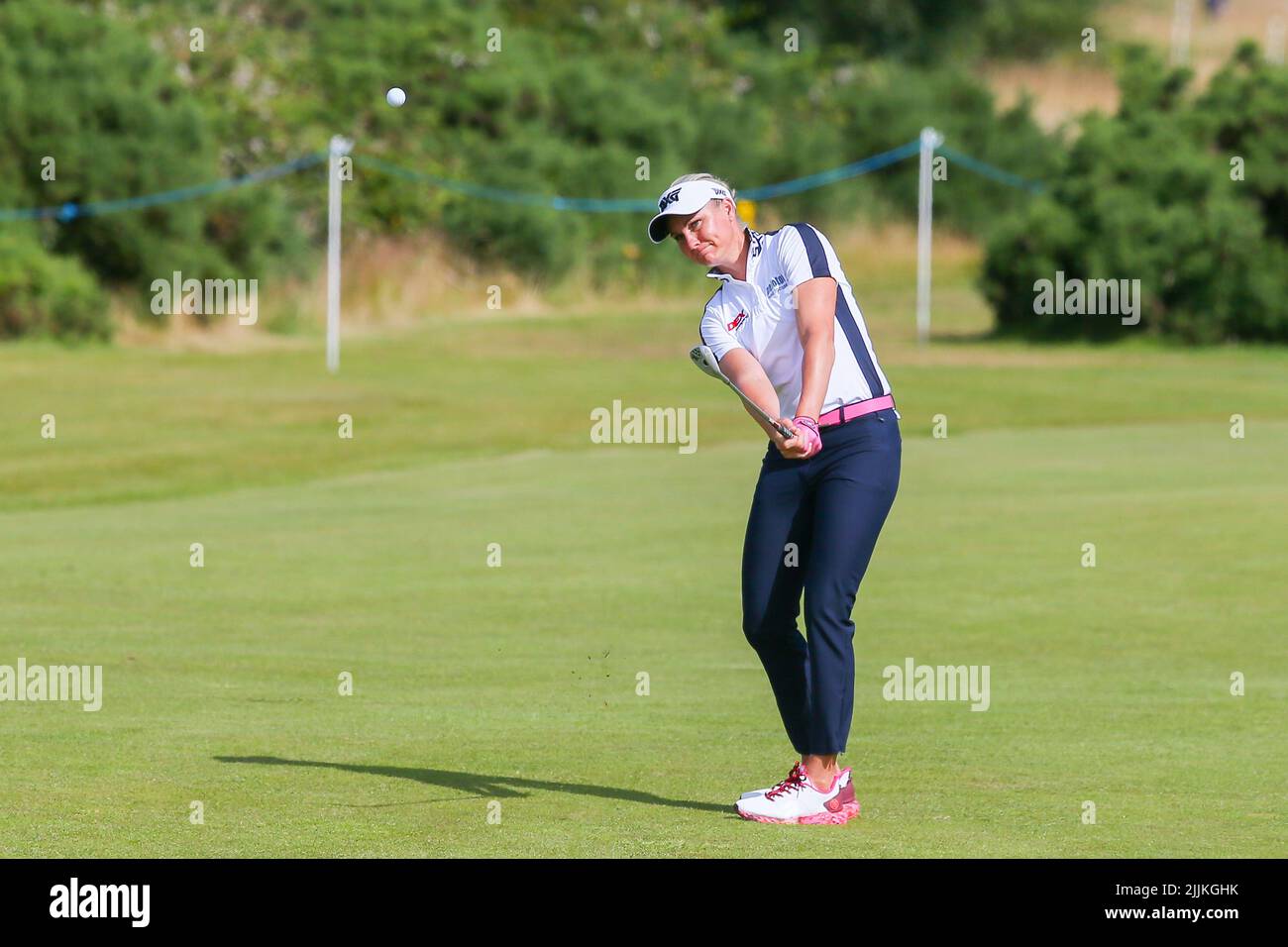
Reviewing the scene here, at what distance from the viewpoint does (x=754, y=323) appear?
736 centimetres

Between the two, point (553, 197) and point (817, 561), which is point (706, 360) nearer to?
point (817, 561)

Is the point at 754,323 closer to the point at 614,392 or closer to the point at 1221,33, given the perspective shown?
the point at 614,392

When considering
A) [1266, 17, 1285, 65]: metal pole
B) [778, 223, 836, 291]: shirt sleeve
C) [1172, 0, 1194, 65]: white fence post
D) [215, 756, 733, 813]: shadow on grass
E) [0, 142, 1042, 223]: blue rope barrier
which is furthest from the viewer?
[1266, 17, 1285, 65]: metal pole

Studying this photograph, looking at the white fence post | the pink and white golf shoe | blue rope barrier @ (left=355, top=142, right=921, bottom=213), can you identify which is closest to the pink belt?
the pink and white golf shoe

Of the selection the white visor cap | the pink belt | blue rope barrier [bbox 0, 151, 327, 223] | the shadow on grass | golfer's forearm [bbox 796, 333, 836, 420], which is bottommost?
the shadow on grass

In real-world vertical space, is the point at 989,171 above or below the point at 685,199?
above

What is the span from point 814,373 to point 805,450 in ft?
0.80

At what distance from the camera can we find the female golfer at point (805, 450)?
724cm

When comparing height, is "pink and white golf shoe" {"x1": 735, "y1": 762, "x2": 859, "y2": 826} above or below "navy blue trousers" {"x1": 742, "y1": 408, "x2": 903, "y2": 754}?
below

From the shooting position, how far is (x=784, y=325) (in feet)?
24.0

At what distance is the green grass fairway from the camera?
733 cm

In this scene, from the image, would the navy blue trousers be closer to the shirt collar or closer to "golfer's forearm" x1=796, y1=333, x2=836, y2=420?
"golfer's forearm" x1=796, y1=333, x2=836, y2=420

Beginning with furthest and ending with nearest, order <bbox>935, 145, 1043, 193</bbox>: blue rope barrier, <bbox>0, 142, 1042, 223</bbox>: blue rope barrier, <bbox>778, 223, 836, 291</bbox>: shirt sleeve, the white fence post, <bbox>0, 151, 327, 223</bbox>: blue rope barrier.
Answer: the white fence post < <bbox>935, 145, 1043, 193</bbox>: blue rope barrier < <bbox>0, 142, 1042, 223</bbox>: blue rope barrier < <bbox>0, 151, 327, 223</bbox>: blue rope barrier < <bbox>778, 223, 836, 291</bbox>: shirt sleeve

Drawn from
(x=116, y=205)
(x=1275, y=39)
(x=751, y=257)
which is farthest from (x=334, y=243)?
(x=1275, y=39)
